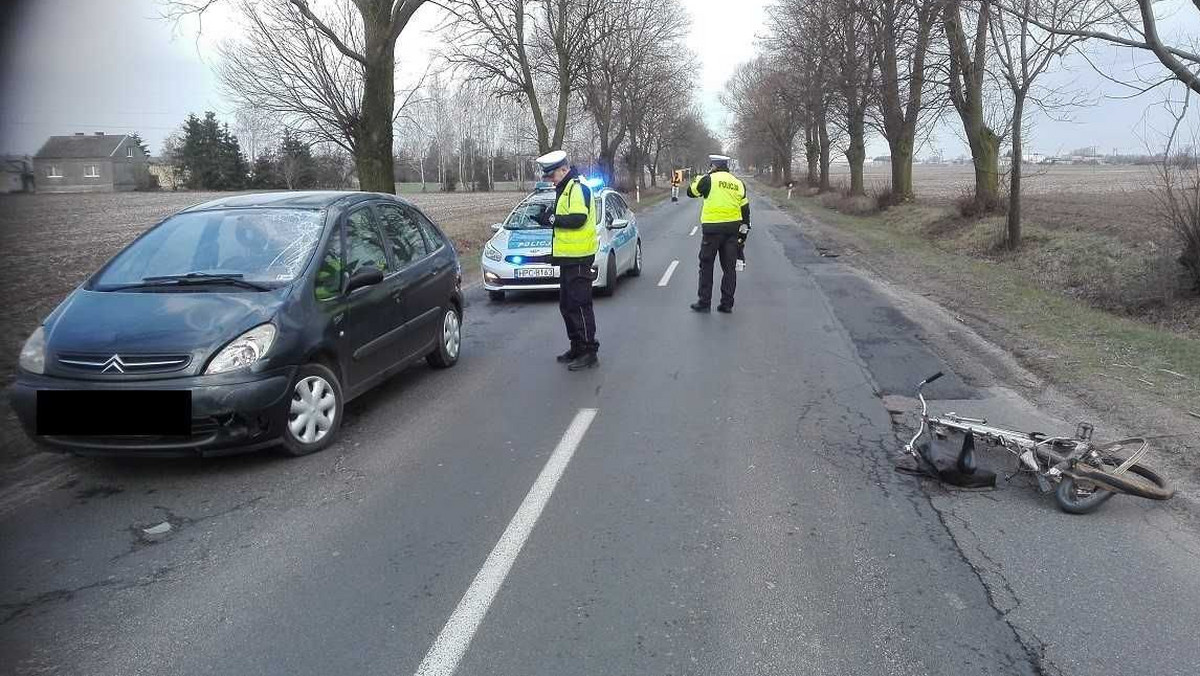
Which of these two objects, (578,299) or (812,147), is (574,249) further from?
(812,147)

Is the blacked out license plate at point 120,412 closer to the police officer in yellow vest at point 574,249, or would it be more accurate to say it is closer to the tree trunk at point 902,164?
the police officer in yellow vest at point 574,249

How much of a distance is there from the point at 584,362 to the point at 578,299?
0.59 metres

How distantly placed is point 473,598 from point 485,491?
1.19 metres

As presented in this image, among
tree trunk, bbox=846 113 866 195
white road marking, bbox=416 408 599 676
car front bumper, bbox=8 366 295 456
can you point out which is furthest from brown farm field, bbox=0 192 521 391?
tree trunk, bbox=846 113 866 195

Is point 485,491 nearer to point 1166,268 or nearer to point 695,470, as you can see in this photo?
point 695,470

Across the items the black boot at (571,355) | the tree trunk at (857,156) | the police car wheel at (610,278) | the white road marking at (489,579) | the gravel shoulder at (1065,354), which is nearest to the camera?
the white road marking at (489,579)

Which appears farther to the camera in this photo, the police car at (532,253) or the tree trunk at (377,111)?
the tree trunk at (377,111)

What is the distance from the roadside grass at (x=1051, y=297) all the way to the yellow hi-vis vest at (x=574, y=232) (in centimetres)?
428

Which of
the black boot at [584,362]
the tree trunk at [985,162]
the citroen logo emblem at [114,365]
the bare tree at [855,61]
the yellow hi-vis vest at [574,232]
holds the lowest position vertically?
the black boot at [584,362]

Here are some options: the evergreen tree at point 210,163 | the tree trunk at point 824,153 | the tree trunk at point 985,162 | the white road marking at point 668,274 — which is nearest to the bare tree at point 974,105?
the tree trunk at point 985,162

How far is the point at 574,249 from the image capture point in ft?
24.5

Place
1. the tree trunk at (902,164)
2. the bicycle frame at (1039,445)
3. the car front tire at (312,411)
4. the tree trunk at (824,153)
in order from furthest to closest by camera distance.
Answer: the tree trunk at (824,153), the tree trunk at (902,164), the car front tire at (312,411), the bicycle frame at (1039,445)

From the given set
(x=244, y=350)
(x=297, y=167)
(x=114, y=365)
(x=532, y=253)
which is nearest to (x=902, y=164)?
(x=532, y=253)

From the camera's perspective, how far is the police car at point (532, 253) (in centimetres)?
1137
